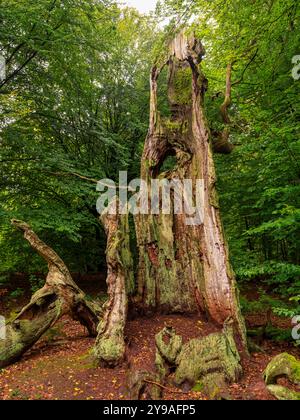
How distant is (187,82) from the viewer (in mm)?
6012

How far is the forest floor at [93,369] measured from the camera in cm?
341

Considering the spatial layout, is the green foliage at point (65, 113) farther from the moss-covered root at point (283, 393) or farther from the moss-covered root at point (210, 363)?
the moss-covered root at point (283, 393)

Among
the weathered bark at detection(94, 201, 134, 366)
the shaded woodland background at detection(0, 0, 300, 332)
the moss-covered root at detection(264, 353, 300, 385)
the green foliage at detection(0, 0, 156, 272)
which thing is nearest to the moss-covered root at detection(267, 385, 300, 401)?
the moss-covered root at detection(264, 353, 300, 385)

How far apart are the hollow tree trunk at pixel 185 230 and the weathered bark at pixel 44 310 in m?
1.10

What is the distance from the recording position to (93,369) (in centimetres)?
398

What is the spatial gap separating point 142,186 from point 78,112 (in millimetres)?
4367

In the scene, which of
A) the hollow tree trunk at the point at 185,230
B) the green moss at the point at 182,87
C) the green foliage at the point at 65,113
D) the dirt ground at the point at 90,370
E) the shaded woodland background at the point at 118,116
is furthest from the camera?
the green foliage at the point at 65,113

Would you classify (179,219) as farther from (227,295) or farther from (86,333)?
(86,333)

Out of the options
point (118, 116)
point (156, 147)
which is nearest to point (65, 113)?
point (118, 116)

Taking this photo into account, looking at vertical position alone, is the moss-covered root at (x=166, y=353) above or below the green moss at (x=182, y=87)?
below

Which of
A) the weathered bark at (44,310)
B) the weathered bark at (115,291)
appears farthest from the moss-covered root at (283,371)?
the weathered bark at (44,310)

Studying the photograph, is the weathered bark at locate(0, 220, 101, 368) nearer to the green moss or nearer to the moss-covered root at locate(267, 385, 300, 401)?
the moss-covered root at locate(267, 385, 300, 401)

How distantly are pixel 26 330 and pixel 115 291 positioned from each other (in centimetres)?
147
